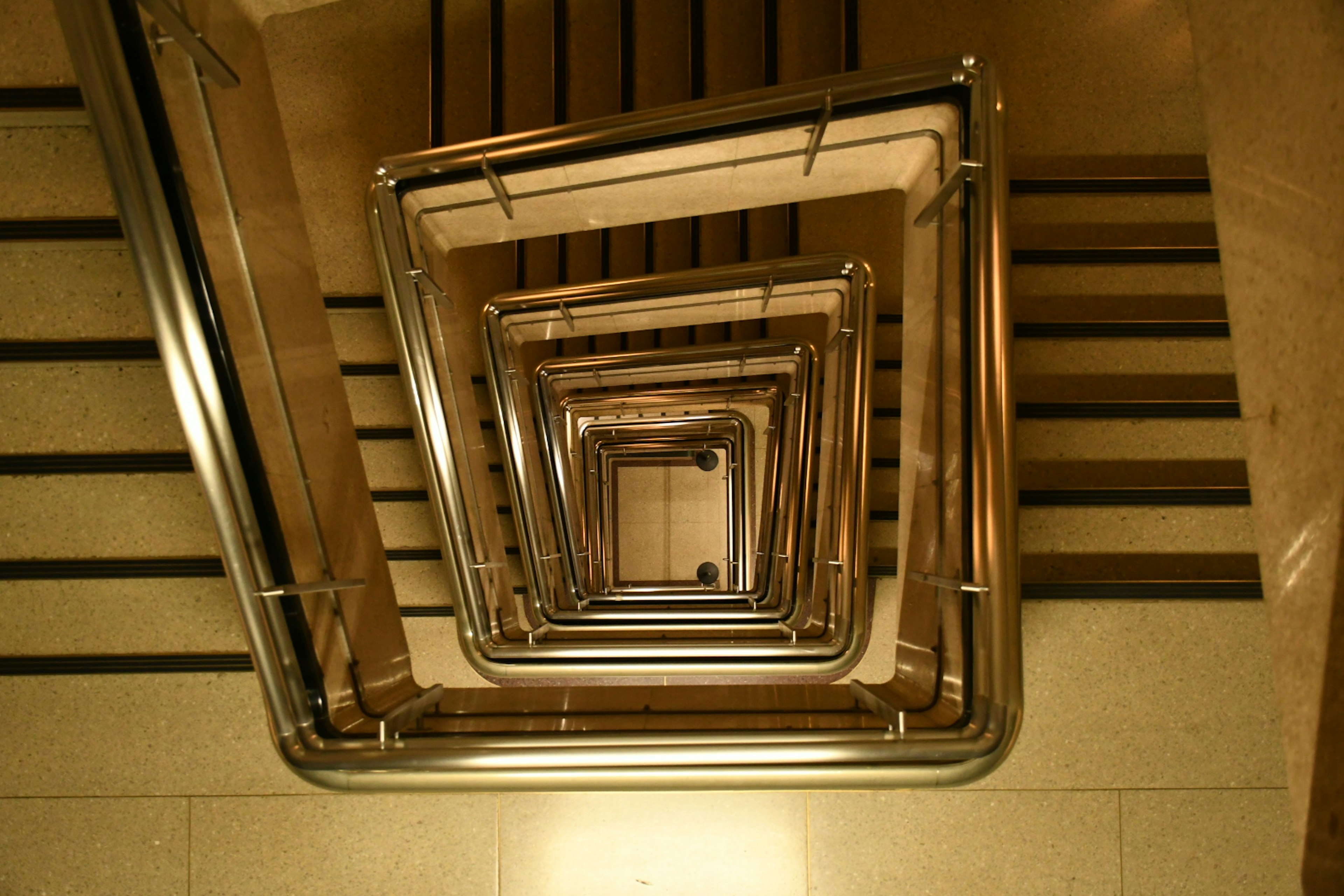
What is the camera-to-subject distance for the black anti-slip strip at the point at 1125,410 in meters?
2.58

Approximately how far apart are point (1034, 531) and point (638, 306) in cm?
226

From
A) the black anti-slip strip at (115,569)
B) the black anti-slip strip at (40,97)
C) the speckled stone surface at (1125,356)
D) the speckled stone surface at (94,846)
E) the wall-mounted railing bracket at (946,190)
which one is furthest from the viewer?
the speckled stone surface at (1125,356)

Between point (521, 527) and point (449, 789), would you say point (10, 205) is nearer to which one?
point (449, 789)

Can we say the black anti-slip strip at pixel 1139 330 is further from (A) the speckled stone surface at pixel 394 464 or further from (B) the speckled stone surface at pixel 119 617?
(B) the speckled stone surface at pixel 119 617

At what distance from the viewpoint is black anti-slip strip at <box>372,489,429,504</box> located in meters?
3.21

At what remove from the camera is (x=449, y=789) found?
64.6 inches

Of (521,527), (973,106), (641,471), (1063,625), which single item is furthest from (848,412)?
(641,471)

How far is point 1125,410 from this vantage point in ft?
8.59

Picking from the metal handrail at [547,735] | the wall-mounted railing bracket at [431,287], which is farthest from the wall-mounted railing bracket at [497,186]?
the metal handrail at [547,735]

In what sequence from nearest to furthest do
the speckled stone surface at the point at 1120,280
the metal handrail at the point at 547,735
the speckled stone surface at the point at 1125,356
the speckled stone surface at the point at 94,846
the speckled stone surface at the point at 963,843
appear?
the metal handrail at the point at 547,735, the speckled stone surface at the point at 94,846, the speckled stone surface at the point at 963,843, the speckled stone surface at the point at 1125,356, the speckled stone surface at the point at 1120,280

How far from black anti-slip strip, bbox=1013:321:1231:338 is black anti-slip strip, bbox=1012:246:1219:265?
0.29 metres

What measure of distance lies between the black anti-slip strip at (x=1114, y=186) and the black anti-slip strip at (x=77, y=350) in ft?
10.7

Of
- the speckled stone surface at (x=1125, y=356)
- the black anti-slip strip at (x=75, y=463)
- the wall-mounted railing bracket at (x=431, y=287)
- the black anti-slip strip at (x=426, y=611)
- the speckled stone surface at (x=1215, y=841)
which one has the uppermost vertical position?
the wall-mounted railing bracket at (x=431, y=287)

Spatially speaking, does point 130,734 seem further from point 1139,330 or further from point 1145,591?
point 1139,330
